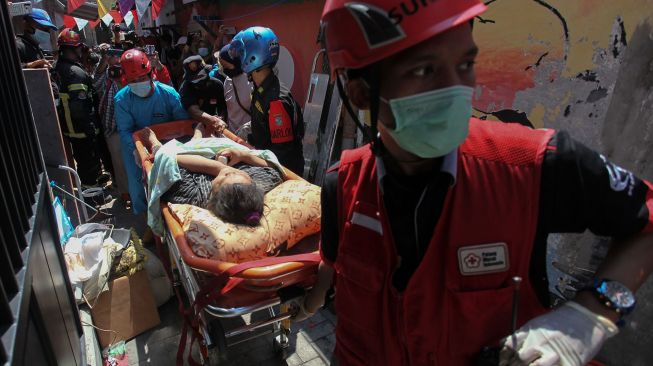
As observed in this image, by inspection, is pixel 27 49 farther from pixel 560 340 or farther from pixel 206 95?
pixel 560 340

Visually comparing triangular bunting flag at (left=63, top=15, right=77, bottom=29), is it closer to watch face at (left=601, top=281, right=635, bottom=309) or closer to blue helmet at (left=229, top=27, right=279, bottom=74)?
blue helmet at (left=229, top=27, right=279, bottom=74)

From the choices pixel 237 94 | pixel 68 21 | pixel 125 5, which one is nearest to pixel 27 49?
pixel 237 94

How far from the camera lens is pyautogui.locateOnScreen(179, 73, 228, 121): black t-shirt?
16.4 feet

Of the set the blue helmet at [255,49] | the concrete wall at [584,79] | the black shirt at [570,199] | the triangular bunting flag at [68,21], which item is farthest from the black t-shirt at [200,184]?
the triangular bunting flag at [68,21]

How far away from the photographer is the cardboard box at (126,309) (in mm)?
2977

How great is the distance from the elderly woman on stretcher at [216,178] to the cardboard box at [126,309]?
515mm

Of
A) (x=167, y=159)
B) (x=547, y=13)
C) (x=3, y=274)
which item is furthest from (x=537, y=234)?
(x=167, y=159)

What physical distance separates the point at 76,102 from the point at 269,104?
11.1 ft

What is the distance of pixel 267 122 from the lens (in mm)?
3500

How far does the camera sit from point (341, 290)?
1.32 m

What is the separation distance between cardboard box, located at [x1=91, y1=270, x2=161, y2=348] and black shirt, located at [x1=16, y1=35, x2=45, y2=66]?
3663mm

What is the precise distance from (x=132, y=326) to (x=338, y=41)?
2959 millimetres

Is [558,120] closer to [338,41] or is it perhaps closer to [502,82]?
[502,82]


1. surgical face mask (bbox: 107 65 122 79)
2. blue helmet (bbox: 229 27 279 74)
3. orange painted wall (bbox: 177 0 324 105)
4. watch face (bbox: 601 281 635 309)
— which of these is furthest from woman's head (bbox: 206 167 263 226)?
surgical face mask (bbox: 107 65 122 79)
